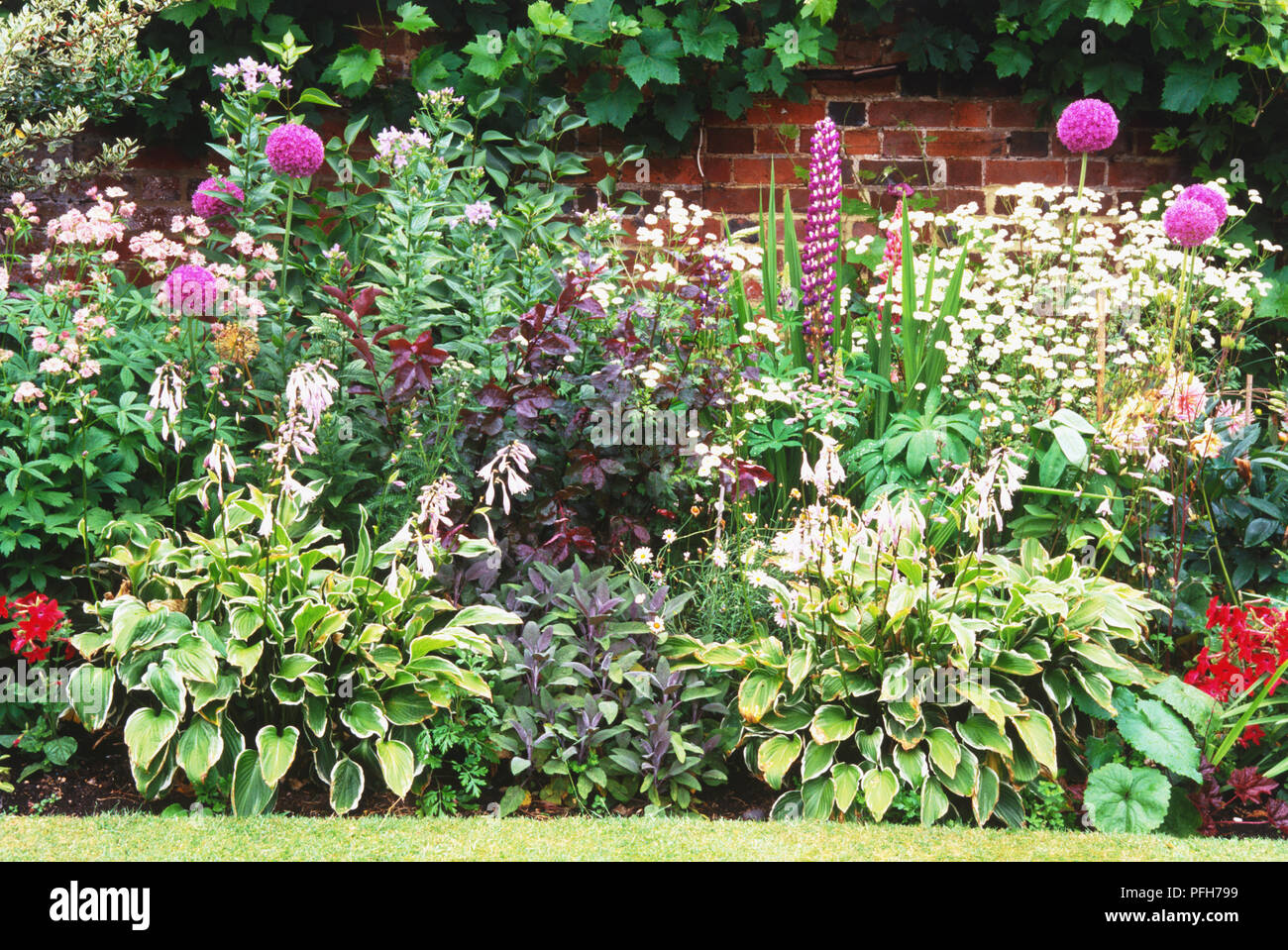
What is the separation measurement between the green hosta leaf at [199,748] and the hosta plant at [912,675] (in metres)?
1.31

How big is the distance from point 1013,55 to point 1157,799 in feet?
12.0

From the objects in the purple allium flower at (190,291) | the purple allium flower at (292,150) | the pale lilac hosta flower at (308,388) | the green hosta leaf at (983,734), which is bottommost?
the green hosta leaf at (983,734)

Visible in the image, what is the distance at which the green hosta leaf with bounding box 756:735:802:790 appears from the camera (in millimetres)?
2957

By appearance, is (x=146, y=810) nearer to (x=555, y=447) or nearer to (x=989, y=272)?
(x=555, y=447)

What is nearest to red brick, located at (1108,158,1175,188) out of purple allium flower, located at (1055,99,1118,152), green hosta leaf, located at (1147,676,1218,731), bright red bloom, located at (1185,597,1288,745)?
purple allium flower, located at (1055,99,1118,152)

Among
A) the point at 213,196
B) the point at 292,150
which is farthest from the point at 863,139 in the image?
the point at 213,196

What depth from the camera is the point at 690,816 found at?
9.70 ft

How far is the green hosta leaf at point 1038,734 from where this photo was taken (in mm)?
2943

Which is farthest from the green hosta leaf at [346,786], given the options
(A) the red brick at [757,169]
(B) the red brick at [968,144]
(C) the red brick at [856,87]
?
(B) the red brick at [968,144]

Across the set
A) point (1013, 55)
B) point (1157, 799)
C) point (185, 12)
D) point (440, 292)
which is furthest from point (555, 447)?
point (1013, 55)

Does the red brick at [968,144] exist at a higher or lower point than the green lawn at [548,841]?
higher

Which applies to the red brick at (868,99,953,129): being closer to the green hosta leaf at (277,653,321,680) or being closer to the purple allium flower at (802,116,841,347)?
the purple allium flower at (802,116,841,347)

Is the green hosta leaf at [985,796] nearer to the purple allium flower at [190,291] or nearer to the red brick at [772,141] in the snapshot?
the purple allium flower at [190,291]

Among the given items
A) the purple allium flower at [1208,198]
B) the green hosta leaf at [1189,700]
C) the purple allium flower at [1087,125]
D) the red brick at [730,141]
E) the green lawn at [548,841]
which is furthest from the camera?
the red brick at [730,141]
